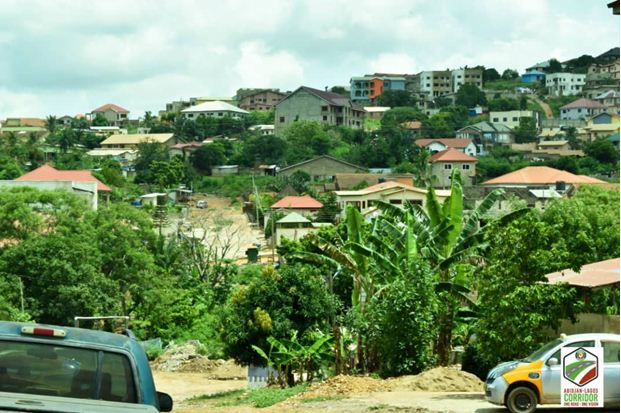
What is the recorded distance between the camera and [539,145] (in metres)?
127

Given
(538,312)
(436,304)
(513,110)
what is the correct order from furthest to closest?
(513,110)
(436,304)
(538,312)

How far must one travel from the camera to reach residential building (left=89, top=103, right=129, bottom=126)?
161625 mm

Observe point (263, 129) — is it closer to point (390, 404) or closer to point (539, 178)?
point (539, 178)

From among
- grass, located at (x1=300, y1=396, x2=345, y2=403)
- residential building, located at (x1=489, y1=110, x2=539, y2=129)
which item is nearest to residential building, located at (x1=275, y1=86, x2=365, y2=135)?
residential building, located at (x1=489, y1=110, x2=539, y2=129)

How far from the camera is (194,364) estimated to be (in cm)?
3534

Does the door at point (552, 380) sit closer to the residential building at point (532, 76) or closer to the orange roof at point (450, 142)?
the orange roof at point (450, 142)

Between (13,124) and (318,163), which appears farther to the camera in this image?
(13,124)

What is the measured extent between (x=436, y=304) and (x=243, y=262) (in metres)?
44.1

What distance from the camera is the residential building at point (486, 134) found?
425 feet

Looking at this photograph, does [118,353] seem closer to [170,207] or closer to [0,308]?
[0,308]

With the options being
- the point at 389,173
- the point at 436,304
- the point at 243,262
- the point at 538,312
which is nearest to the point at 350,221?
the point at 436,304

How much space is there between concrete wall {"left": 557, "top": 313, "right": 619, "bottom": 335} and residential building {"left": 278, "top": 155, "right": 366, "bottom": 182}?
259 feet

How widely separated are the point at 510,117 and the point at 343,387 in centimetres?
12512

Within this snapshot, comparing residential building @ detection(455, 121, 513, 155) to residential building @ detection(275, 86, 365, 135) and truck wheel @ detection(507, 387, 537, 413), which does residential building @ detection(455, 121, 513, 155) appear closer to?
residential building @ detection(275, 86, 365, 135)
